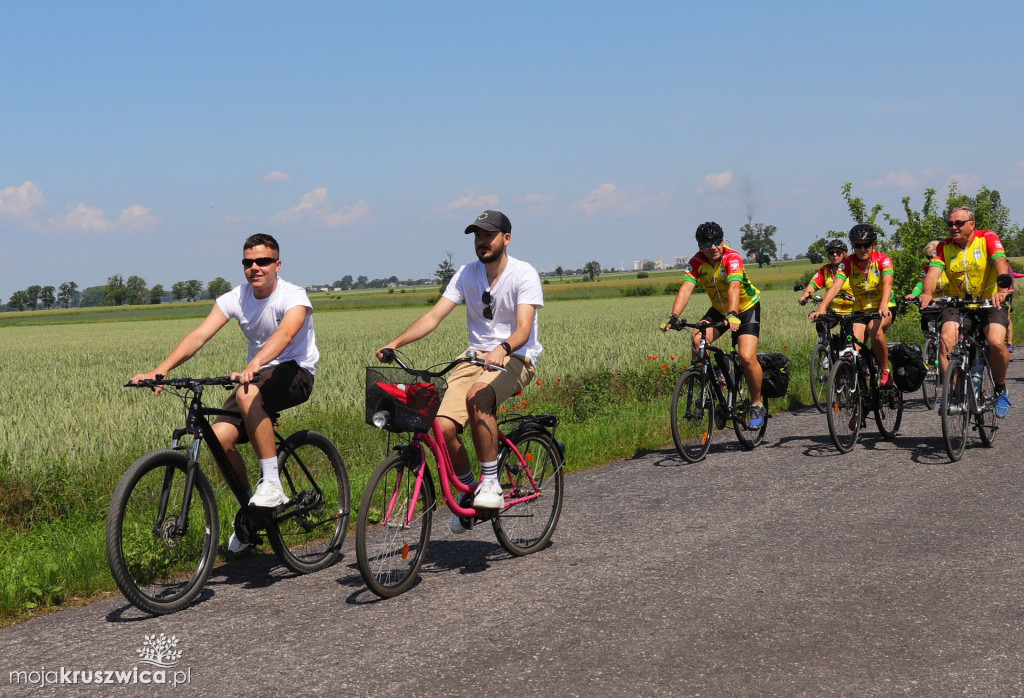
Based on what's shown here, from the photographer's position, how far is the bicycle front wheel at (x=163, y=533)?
16.5 ft

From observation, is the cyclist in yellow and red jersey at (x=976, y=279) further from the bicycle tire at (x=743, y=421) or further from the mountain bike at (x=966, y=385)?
the bicycle tire at (x=743, y=421)

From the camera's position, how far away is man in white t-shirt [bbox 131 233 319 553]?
5.62 m

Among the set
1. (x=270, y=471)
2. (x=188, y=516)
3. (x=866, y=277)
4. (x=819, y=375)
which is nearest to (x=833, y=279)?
(x=866, y=277)

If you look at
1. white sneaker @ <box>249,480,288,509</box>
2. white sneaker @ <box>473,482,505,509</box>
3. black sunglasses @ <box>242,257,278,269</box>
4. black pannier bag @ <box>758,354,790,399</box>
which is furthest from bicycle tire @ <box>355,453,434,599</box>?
black pannier bag @ <box>758,354,790,399</box>

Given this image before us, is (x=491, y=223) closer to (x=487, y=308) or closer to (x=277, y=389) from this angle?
(x=487, y=308)

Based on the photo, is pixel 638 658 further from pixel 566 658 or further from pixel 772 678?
pixel 772 678

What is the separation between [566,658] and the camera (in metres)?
4.29

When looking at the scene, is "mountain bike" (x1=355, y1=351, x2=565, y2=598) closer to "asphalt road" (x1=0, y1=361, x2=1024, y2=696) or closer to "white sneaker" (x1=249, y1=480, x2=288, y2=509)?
"asphalt road" (x1=0, y1=361, x2=1024, y2=696)

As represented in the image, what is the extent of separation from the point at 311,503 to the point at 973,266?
7073 mm

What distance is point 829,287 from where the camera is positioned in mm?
11883

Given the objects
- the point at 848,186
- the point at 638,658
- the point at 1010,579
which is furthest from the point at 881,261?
the point at 848,186

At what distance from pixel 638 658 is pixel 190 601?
2.55m

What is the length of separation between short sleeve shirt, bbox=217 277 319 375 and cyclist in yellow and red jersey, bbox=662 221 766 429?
14.4ft

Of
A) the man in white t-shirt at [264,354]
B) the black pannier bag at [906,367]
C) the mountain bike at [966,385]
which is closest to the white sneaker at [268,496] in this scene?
the man in white t-shirt at [264,354]
